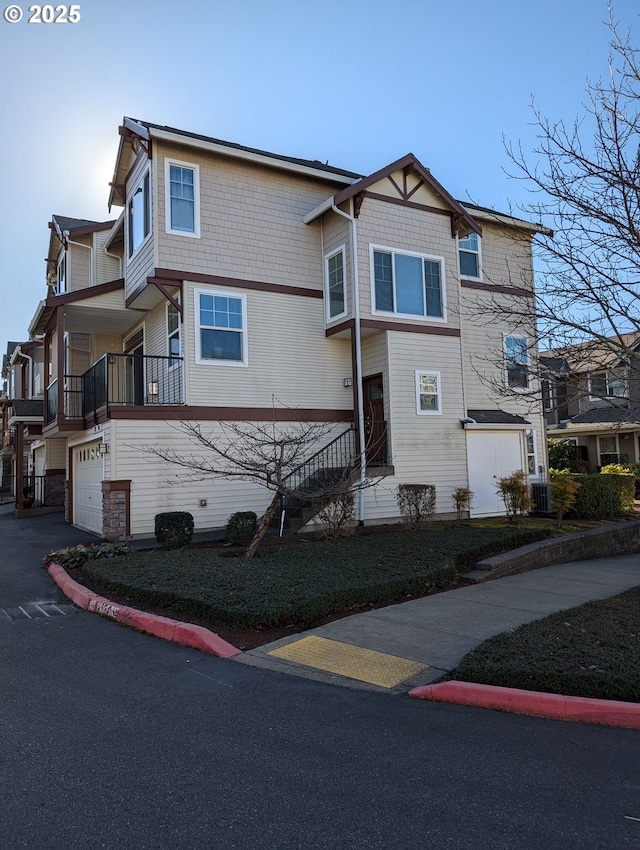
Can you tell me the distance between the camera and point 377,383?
52.9ft

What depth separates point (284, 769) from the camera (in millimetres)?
3705

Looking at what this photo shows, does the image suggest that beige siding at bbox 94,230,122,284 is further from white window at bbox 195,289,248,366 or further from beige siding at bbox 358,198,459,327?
beige siding at bbox 358,198,459,327

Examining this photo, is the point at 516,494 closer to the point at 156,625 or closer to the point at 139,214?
the point at 156,625

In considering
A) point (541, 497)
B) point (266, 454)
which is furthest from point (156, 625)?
point (541, 497)

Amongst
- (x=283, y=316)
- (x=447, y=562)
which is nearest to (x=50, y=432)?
(x=283, y=316)

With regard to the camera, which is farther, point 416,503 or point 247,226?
point 247,226

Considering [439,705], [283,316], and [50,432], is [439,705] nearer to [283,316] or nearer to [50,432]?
[283,316]

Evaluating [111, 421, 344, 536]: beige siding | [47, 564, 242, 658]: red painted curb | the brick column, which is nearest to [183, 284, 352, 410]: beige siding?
[111, 421, 344, 536]: beige siding

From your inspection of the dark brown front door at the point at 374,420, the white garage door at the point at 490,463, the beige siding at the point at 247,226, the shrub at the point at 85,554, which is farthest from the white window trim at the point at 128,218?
the white garage door at the point at 490,463

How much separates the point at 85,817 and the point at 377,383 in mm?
13570

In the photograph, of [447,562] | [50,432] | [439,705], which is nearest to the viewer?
[439,705]

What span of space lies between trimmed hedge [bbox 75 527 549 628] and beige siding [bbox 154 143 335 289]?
6879 mm

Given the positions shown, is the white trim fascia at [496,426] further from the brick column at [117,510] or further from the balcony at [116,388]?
the brick column at [117,510]

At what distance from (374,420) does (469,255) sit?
5.99 m
